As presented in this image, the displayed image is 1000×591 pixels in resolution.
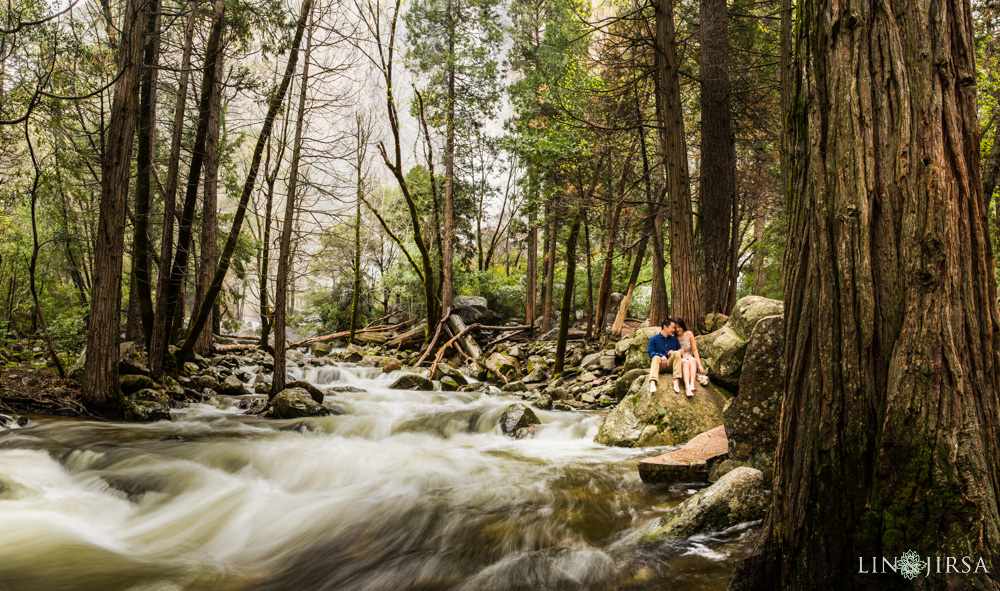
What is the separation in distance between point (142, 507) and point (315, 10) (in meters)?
8.95

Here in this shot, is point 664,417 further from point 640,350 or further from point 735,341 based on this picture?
point 640,350

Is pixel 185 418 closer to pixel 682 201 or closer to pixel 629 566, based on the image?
pixel 629 566

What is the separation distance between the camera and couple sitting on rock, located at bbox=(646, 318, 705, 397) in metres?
7.11

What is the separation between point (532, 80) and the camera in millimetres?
16703

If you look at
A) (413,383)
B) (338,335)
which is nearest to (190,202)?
(413,383)

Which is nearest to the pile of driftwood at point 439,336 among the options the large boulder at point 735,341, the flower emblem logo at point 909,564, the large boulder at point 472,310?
the large boulder at point 472,310

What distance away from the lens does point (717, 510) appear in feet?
12.6

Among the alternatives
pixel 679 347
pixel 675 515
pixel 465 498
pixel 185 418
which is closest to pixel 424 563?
pixel 465 498

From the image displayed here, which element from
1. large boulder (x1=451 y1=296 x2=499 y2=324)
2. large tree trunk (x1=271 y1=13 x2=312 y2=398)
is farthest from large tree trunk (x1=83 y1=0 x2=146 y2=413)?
large boulder (x1=451 y1=296 x2=499 y2=324)

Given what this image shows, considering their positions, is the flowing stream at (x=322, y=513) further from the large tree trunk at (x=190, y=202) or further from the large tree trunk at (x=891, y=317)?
the large tree trunk at (x=190, y=202)

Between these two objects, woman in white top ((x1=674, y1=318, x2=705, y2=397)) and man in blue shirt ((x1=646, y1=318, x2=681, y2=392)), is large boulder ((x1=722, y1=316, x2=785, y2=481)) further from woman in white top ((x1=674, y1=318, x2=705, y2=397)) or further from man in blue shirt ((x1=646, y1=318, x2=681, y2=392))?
man in blue shirt ((x1=646, y1=318, x2=681, y2=392))

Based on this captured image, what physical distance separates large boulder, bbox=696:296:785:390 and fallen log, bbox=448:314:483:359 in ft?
29.7

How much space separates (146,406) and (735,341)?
9384 mm

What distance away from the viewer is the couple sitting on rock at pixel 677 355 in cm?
711
